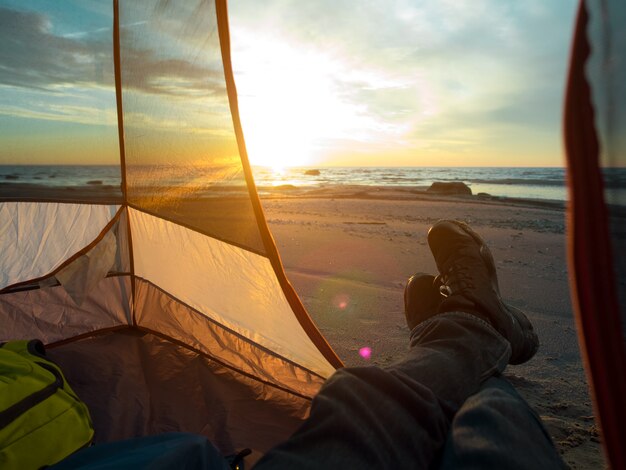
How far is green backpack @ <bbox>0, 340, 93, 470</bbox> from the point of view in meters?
1.15

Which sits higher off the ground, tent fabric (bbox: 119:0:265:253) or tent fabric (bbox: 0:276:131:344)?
tent fabric (bbox: 119:0:265:253)

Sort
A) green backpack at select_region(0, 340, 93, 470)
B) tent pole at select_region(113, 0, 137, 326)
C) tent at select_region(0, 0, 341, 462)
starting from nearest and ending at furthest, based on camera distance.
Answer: green backpack at select_region(0, 340, 93, 470)
tent at select_region(0, 0, 341, 462)
tent pole at select_region(113, 0, 137, 326)

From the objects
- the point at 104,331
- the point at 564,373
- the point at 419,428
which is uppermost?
the point at 419,428

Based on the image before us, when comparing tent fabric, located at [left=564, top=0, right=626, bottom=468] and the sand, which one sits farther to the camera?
the sand

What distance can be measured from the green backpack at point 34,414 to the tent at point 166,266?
0.92ft

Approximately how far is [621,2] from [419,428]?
84 cm

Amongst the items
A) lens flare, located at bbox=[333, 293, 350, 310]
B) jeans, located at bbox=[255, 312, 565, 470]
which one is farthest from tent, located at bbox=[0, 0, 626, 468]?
lens flare, located at bbox=[333, 293, 350, 310]

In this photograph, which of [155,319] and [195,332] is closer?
[195,332]

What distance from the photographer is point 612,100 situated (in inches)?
21.8

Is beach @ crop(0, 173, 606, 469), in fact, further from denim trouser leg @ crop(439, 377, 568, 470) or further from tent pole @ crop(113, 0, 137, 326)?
denim trouser leg @ crop(439, 377, 568, 470)

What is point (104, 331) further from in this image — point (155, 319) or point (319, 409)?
point (319, 409)

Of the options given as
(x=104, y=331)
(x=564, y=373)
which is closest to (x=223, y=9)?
(x=104, y=331)

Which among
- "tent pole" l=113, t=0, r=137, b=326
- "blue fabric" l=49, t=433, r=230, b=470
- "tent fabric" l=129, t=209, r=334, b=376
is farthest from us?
"tent pole" l=113, t=0, r=137, b=326

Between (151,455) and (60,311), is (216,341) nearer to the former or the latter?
(60,311)
